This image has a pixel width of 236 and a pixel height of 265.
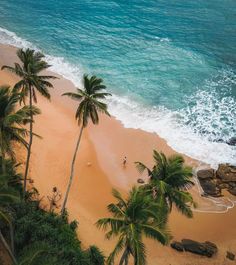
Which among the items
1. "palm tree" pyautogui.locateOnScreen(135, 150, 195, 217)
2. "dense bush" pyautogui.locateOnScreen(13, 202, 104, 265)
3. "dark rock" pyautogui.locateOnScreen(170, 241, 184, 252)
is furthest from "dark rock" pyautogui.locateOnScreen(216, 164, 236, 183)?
"dense bush" pyautogui.locateOnScreen(13, 202, 104, 265)

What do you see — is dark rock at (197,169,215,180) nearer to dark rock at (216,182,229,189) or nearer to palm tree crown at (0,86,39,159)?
dark rock at (216,182,229,189)

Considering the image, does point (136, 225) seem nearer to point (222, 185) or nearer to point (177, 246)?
point (177, 246)

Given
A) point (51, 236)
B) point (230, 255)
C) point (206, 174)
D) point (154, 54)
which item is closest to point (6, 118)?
point (51, 236)

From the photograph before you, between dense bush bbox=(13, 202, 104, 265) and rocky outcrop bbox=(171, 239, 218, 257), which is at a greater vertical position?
rocky outcrop bbox=(171, 239, 218, 257)

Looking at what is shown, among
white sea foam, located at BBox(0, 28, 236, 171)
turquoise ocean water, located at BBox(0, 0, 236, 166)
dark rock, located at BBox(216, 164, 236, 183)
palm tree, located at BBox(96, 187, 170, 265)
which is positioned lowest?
palm tree, located at BBox(96, 187, 170, 265)

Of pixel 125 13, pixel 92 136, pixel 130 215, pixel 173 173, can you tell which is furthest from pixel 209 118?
pixel 125 13
